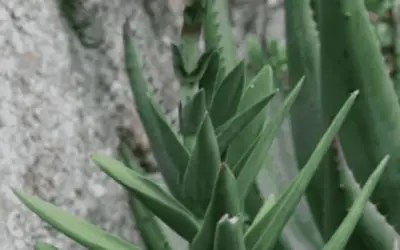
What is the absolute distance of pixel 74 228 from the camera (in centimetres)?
30

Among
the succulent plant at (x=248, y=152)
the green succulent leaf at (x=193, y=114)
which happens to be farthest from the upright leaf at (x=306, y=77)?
the green succulent leaf at (x=193, y=114)

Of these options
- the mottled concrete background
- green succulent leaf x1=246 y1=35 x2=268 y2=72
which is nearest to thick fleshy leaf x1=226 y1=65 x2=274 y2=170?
the mottled concrete background

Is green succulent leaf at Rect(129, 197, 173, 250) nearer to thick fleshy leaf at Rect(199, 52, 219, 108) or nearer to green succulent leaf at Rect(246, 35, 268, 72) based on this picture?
thick fleshy leaf at Rect(199, 52, 219, 108)

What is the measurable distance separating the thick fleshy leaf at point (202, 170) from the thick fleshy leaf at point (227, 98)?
34 mm

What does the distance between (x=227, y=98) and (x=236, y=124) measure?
0.07ft

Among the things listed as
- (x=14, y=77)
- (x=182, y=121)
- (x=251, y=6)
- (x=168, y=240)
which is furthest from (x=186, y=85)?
(x=251, y=6)

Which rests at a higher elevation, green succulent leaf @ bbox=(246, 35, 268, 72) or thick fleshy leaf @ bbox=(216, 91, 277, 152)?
thick fleshy leaf @ bbox=(216, 91, 277, 152)

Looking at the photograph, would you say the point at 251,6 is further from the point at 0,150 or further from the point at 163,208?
the point at 163,208

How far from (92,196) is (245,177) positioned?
30 centimetres

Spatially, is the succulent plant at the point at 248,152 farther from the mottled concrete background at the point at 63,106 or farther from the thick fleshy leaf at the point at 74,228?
the mottled concrete background at the point at 63,106

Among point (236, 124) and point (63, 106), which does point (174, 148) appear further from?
point (63, 106)

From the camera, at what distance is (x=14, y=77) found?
503 mm

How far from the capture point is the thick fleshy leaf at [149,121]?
0.32m

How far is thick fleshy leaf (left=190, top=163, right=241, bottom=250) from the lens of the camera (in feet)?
0.83
